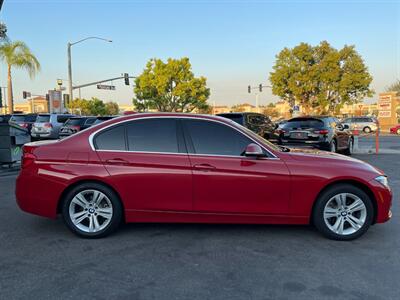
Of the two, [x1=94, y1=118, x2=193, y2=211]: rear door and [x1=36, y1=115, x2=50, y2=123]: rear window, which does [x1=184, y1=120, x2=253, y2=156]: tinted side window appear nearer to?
[x1=94, y1=118, x2=193, y2=211]: rear door

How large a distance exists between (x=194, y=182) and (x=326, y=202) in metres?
1.69

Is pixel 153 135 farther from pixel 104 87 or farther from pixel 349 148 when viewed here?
pixel 104 87

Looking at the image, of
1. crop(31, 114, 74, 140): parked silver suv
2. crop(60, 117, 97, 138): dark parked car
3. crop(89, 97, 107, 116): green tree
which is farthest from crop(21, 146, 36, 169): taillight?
crop(89, 97, 107, 116): green tree

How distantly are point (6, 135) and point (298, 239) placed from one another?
865 centimetres

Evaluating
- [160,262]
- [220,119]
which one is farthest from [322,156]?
[160,262]

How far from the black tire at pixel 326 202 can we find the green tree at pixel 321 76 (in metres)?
34.1

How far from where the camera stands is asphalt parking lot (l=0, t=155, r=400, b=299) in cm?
316

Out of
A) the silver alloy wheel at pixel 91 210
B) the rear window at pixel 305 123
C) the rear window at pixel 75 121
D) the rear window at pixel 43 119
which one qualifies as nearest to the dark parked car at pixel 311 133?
the rear window at pixel 305 123

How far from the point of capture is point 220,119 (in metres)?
4.63

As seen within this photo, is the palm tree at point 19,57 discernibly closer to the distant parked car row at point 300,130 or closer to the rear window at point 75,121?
the rear window at point 75,121

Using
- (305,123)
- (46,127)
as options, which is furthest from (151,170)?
(46,127)

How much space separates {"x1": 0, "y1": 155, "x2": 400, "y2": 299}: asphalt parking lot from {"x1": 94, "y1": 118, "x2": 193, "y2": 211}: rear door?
1.62ft

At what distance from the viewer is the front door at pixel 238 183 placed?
4.34 meters

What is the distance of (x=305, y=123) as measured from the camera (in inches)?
458
